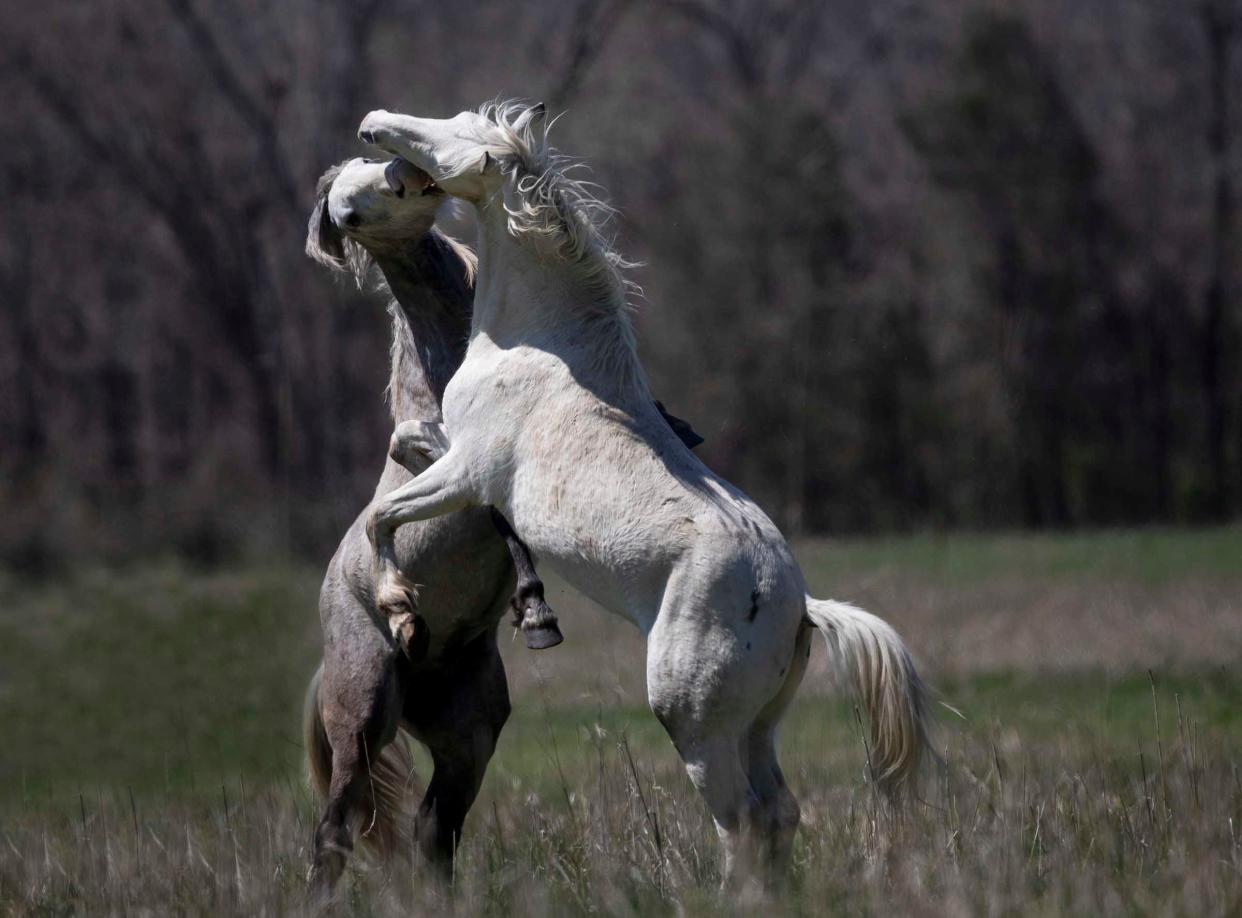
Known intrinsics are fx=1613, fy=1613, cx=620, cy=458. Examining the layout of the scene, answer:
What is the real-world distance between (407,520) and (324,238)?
1279 mm

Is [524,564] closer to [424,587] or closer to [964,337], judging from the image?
[424,587]

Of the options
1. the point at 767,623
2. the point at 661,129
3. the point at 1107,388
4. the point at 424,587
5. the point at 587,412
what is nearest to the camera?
the point at 767,623

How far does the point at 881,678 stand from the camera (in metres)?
4.62

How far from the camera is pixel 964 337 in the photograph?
2578 cm

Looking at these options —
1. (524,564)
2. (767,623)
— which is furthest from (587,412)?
(767,623)

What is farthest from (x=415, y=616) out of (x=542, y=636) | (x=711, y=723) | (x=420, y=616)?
(x=711, y=723)

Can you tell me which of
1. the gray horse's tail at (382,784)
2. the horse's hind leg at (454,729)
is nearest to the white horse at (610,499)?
the horse's hind leg at (454,729)

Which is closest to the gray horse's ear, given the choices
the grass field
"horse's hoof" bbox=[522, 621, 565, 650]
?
"horse's hoof" bbox=[522, 621, 565, 650]

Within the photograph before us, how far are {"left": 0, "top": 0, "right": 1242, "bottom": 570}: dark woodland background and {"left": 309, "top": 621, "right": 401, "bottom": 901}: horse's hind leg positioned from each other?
16240 mm

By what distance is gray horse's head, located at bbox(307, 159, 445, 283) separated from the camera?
5367mm

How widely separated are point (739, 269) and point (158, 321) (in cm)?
1182

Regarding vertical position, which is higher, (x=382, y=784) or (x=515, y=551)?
(x=515, y=551)

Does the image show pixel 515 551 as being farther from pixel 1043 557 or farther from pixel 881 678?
pixel 1043 557

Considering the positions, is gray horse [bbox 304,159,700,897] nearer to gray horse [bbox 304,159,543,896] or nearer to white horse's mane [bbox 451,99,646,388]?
gray horse [bbox 304,159,543,896]
